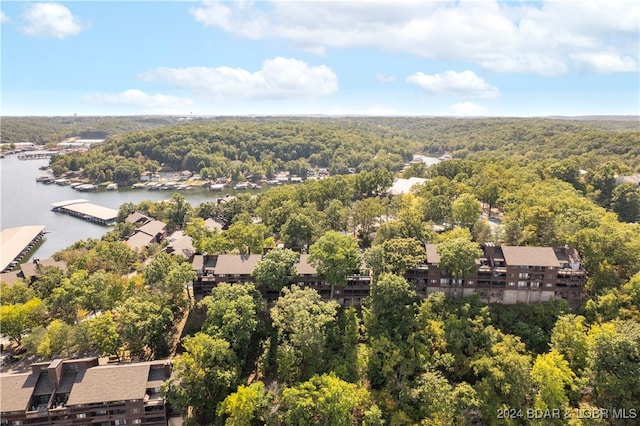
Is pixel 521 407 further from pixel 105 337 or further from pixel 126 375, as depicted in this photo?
pixel 105 337

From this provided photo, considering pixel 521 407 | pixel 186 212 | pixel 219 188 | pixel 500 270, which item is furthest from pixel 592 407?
pixel 219 188

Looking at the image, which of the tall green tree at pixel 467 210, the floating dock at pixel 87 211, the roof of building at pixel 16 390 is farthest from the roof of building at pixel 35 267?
the tall green tree at pixel 467 210

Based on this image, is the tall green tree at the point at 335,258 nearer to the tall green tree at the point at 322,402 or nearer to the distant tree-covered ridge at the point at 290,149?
the tall green tree at the point at 322,402

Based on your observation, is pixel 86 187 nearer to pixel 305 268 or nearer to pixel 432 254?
pixel 305 268

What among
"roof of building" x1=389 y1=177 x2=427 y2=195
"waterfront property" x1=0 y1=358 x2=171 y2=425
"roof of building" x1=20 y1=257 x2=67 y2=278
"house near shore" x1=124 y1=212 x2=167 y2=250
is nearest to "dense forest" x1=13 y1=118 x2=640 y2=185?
"roof of building" x1=389 y1=177 x2=427 y2=195

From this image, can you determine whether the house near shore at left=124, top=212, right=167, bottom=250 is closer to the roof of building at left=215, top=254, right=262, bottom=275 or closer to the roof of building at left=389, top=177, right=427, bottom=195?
the roof of building at left=215, top=254, right=262, bottom=275
